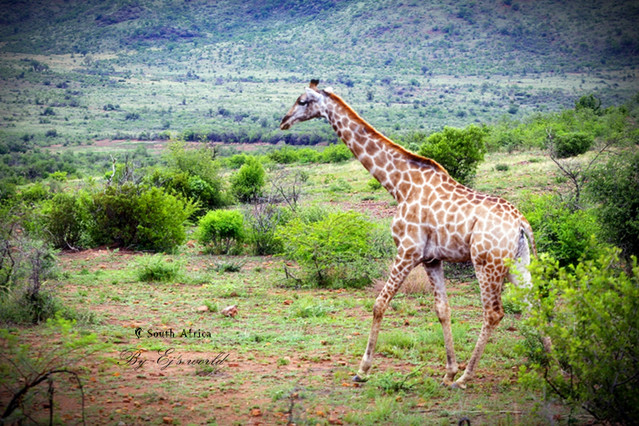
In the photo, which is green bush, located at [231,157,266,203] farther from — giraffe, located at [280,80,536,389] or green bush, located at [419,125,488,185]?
giraffe, located at [280,80,536,389]

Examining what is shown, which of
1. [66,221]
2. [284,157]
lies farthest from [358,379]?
[284,157]

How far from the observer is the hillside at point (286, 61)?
7781 cm

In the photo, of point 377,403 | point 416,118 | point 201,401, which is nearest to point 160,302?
point 201,401

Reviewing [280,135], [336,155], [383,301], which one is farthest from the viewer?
[280,135]

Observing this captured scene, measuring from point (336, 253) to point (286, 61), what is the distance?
112 metres

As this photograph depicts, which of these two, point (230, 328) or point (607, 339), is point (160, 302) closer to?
Result: point (230, 328)

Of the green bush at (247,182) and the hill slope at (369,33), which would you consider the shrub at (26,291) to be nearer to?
the green bush at (247,182)

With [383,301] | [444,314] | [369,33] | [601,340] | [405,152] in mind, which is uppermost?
[369,33]

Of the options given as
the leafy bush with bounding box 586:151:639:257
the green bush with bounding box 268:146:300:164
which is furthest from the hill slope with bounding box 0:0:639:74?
the leafy bush with bounding box 586:151:639:257

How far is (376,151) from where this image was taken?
25.6ft

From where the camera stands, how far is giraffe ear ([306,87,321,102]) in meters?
7.85

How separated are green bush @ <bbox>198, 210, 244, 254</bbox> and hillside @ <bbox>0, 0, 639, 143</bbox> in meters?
44.9

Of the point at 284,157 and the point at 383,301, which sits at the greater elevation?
the point at 383,301

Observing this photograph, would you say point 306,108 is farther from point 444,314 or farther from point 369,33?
point 369,33
